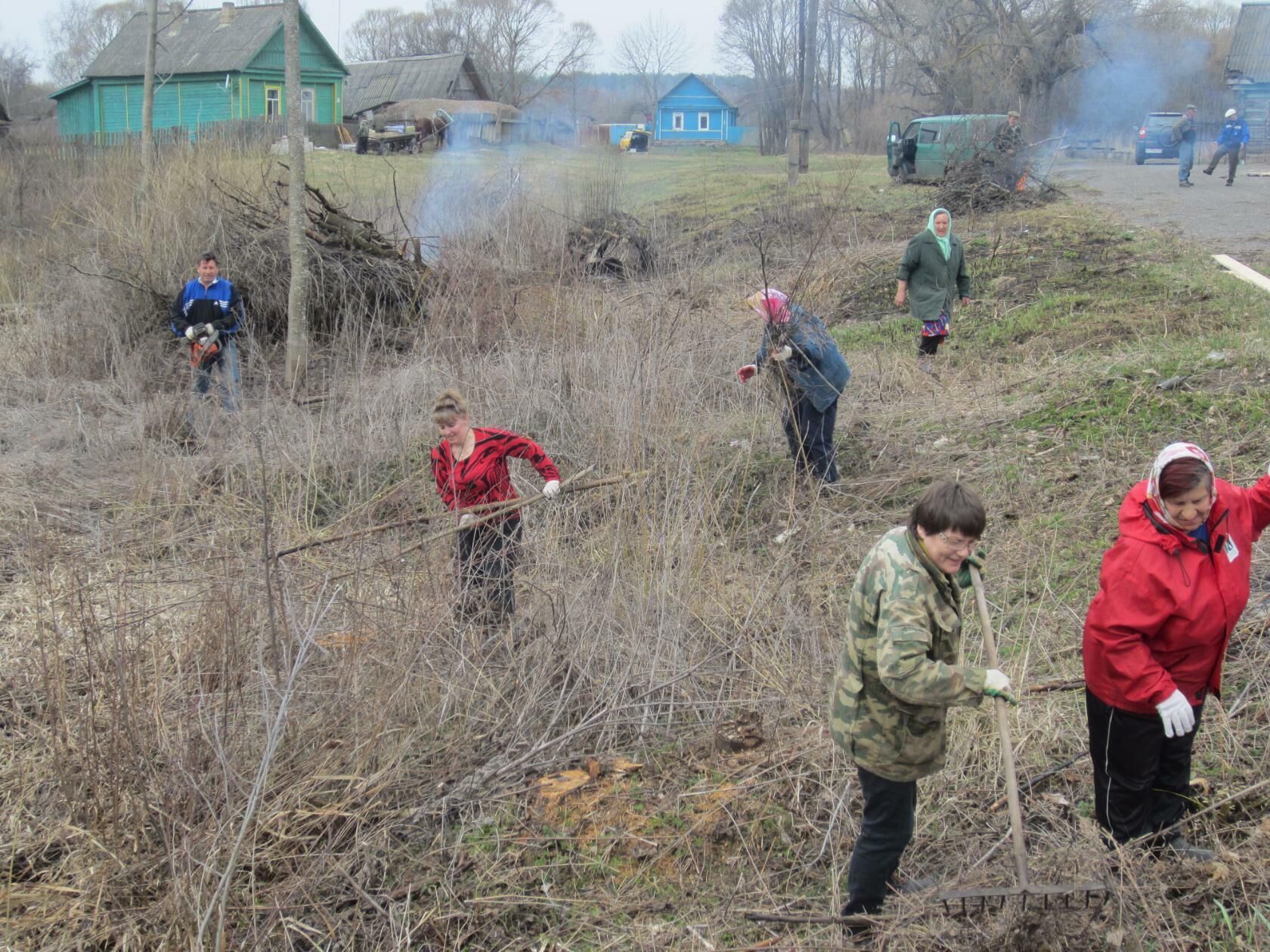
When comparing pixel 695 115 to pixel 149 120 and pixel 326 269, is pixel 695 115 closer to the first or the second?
pixel 149 120

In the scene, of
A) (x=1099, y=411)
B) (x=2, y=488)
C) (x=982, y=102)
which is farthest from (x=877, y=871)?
(x=982, y=102)

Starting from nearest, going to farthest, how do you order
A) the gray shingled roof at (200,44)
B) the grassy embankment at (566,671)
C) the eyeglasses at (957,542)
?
the eyeglasses at (957,542) < the grassy embankment at (566,671) < the gray shingled roof at (200,44)

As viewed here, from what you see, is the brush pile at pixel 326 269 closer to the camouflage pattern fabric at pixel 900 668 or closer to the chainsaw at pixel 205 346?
the chainsaw at pixel 205 346

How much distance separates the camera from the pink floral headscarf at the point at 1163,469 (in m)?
2.77

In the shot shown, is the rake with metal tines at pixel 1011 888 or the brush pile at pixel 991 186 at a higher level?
the brush pile at pixel 991 186

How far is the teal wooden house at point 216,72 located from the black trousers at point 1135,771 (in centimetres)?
3640

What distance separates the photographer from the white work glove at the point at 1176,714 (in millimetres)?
2828

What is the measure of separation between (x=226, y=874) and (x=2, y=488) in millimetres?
5362

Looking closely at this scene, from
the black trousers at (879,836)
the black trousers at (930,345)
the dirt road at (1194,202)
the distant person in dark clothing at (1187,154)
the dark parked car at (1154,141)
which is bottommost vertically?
the black trousers at (879,836)

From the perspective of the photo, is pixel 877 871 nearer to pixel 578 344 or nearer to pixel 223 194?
pixel 578 344

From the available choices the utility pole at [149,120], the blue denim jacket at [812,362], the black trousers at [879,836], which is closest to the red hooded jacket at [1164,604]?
the black trousers at [879,836]

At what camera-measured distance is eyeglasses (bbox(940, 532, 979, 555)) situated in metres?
2.61

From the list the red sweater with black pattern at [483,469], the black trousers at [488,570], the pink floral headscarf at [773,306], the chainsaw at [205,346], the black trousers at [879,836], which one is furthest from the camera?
the chainsaw at [205,346]

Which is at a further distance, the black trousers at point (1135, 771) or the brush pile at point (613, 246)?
the brush pile at point (613, 246)
